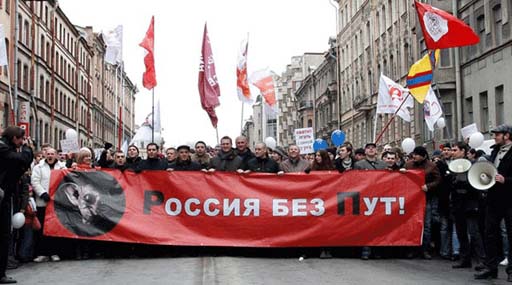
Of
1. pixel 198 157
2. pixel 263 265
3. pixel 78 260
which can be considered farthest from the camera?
pixel 198 157

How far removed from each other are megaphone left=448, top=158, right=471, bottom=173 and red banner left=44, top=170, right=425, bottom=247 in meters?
1.22

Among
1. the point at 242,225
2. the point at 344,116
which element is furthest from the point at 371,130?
the point at 242,225

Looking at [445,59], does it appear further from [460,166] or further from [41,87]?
[41,87]

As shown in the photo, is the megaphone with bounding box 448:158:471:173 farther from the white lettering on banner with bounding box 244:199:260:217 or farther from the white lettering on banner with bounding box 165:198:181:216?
the white lettering on banner with bounding box 165:198:181:216

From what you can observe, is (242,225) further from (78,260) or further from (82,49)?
(82,49)

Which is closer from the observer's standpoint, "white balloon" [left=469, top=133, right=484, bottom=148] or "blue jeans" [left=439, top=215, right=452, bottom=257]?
"blue jeans" [left=439, top=215, right=452, bottom=257]

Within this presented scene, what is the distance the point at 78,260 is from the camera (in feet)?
37.2

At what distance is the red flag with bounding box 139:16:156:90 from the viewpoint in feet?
67.5

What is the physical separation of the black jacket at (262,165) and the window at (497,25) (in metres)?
19.7

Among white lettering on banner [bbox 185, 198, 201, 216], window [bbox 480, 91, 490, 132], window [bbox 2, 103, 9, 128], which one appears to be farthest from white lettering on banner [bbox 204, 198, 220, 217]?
window [bbox 2, 103, 9, 128]

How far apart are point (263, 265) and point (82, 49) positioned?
222 feet

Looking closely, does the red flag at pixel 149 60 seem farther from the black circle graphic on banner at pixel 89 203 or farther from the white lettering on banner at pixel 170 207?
the white lettering on banner at pixel 170 207

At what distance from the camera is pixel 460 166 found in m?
10.7

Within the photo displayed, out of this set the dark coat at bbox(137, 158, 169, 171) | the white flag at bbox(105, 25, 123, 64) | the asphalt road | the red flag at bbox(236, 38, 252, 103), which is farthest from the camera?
the white flag at bbox(105, 25, 123, 64)
